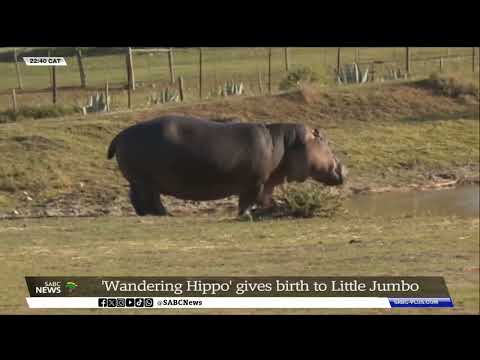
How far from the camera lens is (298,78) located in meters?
29.4

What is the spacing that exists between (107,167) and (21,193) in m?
1.99

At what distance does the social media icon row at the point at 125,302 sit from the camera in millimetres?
11961

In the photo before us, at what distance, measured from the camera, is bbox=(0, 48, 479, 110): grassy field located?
2147 cm

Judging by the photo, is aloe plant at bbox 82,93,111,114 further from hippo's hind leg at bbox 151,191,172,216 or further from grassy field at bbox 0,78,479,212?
hippo's hind leg at bbox 151,191,172,216

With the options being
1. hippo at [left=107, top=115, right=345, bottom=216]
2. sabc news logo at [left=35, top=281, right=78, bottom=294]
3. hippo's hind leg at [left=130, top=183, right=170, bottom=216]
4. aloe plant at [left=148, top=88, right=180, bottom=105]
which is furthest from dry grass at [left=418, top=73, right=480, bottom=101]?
sabc news logo at [left=35, top=281, right=78, bottom=294]

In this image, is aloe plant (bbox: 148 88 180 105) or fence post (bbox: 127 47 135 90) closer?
fence post (bbox: 127 47 135 90)

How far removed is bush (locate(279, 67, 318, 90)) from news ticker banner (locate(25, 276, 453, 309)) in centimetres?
1648

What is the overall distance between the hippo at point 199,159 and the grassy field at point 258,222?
1.73 ft

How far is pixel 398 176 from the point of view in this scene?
2400 cm

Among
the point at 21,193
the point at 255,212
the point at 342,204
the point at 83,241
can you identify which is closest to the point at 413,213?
the point at 342,204

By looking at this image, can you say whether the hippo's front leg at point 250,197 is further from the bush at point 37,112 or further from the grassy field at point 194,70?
the bush at point 37,112

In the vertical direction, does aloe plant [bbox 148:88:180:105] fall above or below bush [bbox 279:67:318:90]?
above

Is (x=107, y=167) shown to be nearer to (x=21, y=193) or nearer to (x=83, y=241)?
(x=21, y=193)

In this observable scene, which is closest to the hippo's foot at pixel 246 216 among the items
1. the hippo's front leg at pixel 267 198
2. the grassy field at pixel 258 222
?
the grassy field at pixel 258 222
